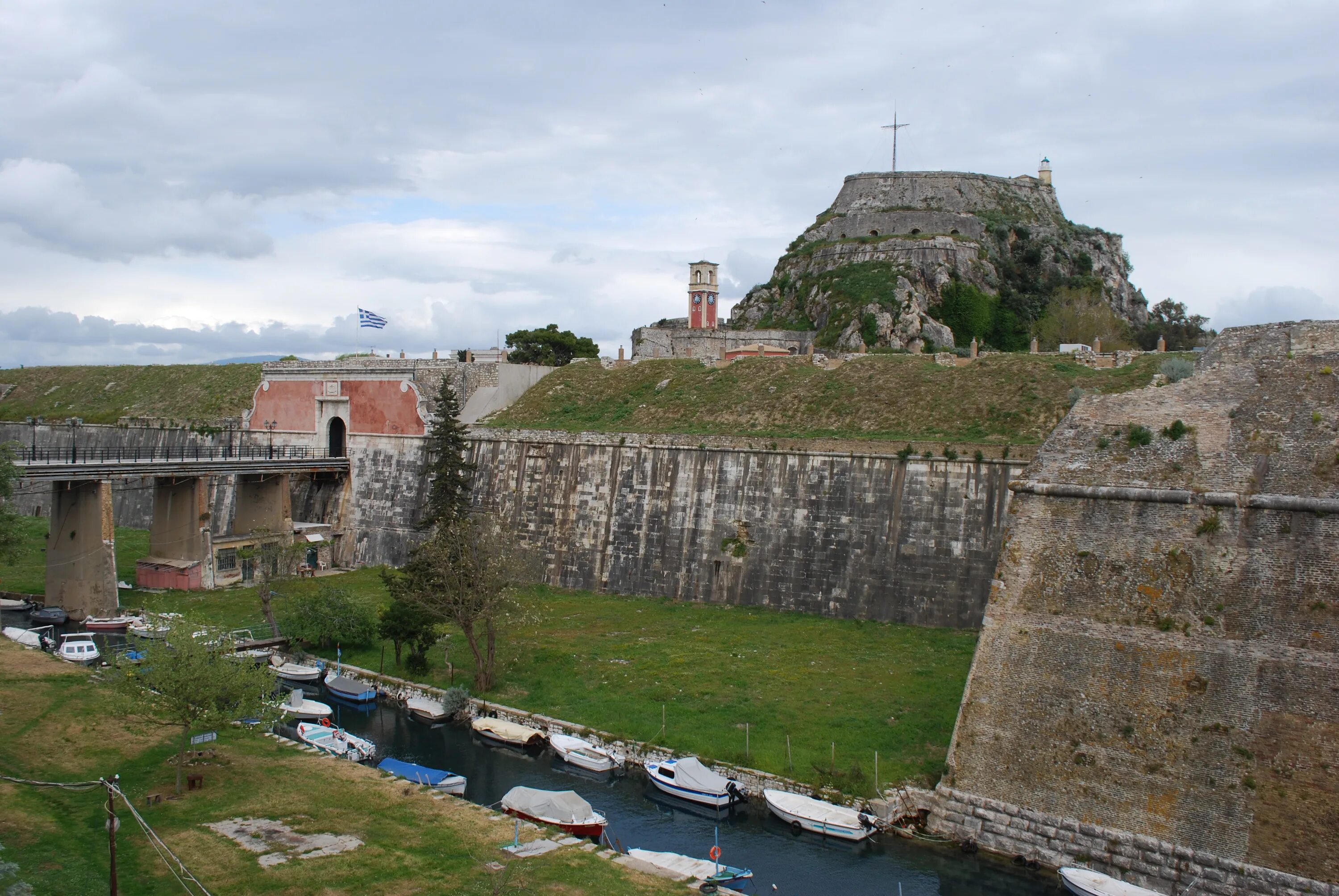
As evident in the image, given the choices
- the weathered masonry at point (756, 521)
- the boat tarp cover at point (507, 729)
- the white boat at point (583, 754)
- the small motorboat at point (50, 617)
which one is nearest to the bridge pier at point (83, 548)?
the small motorboat at point (50, 617)

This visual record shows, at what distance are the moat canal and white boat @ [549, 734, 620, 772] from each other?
21 centimetres

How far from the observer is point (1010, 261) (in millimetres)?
60375

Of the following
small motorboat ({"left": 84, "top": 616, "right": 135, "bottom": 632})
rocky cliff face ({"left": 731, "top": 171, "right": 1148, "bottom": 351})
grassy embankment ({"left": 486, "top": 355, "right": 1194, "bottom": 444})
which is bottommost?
small motorboat ({"left": 84, "top": 616, "right": 135, "bottom": 632})

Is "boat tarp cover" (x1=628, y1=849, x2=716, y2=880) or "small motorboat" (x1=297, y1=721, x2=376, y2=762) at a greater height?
"small motorboat" (x1=297, y1=721, x2=376, y2=762)

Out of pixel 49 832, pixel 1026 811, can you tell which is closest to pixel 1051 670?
pixel 1026 811

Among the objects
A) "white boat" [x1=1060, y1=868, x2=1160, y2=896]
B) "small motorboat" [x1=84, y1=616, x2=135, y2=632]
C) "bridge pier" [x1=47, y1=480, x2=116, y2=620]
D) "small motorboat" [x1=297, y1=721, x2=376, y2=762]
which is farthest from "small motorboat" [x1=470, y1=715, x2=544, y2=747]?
"bridge pier" [x1=47, y1=480, x2=116, y2=620]

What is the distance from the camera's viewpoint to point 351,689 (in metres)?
27.2

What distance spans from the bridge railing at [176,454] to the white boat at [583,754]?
69.4ft

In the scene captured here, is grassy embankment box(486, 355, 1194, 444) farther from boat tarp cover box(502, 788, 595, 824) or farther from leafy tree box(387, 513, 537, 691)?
boat tarp cover box(502, 788, 595, 824)

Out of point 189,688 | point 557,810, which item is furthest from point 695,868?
point 189,688

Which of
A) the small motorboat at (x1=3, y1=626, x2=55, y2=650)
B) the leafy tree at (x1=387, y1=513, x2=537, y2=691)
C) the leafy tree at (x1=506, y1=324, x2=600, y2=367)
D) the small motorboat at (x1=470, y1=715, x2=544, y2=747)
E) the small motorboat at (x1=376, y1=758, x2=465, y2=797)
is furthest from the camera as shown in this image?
the leafy tree at (x1=506, y1=324, x2=600, y2=367)

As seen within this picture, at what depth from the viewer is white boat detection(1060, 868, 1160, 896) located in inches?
613

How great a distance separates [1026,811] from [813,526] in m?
16.5

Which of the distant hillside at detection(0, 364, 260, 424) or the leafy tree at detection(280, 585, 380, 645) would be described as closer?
the leafy tree at detection(280, 585, 380, 645)
